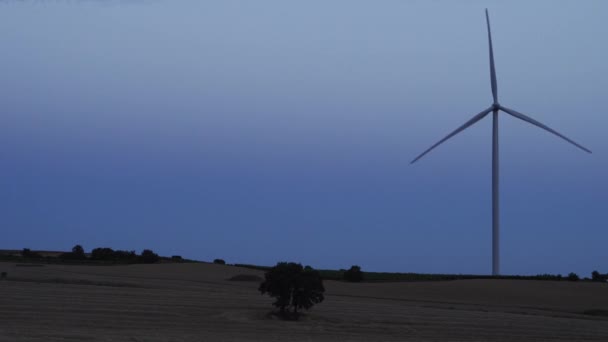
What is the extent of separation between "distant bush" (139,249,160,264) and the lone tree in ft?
212

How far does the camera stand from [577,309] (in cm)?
7719

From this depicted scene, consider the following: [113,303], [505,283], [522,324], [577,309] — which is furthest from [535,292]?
[113,303]

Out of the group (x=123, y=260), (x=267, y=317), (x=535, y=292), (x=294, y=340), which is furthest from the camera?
(x=123, y=260)

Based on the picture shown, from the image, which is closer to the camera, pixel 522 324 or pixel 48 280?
Answer: pixel 522 324

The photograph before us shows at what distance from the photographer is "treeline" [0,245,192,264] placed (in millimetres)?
118938

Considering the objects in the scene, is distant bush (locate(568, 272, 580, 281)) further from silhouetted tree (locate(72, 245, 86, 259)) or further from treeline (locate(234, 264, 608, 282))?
silhouetted tree (locate(72, 245, 86, 259))

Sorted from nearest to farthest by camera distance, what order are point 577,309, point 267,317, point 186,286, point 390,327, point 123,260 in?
point 390,327, point 267,317, point 577,309, point 186,286, point 123,260

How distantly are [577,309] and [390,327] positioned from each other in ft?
98.5

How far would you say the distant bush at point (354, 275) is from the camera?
104 meters

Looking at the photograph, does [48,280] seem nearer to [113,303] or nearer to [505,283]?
[113,303]

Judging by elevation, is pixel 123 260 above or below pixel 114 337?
above

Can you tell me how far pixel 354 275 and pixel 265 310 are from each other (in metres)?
43.9

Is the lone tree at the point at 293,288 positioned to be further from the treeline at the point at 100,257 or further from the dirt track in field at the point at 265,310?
the treeline at the point at 100,257

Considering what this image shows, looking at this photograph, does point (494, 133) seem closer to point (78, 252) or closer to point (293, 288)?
point (293, 288)
